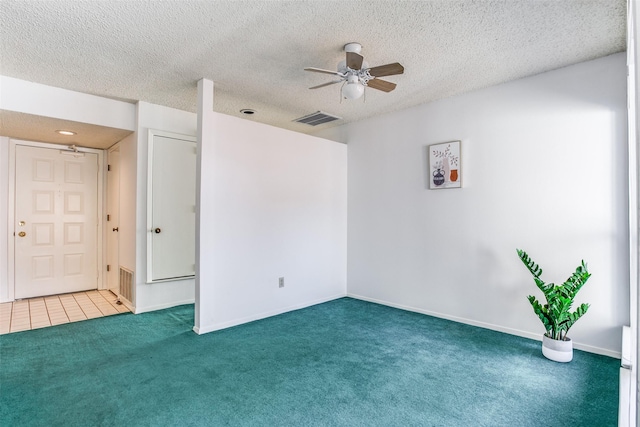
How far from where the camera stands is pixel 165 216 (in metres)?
4.23

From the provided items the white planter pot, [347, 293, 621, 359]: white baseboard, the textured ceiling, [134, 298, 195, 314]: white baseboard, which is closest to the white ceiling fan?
the textured ceiling

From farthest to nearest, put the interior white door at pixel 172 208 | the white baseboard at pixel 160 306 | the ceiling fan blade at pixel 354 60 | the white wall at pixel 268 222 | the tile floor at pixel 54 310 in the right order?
the interior white door at pixel 172 208, the white baseboard at pixel 160 306, the tile floor at pixel 54 310, the white wall at pixel 268 222, the ceiling fan blade at pixel 354 60

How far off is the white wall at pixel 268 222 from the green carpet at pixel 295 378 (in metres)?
0.47

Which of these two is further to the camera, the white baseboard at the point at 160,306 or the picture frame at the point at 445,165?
the white baseboard at the point at 160,306

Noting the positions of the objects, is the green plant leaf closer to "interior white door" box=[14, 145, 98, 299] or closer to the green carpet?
the green carpet

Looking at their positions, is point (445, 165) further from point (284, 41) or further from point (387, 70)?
point (284, 41)

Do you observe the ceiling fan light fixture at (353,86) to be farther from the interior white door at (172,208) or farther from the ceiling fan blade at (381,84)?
the interior white door at (172,208)

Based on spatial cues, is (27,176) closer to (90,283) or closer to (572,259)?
(90,283)

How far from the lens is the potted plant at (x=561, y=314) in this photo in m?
2.68

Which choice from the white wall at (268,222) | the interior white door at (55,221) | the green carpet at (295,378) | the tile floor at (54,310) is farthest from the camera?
the interior white door at (55,221)

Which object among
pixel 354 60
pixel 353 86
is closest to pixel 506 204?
pixel 353 86

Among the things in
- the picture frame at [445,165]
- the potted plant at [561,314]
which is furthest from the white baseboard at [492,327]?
the picture frame at [445,165]

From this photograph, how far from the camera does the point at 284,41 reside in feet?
8.74

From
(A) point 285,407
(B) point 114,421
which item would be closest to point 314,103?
(A) point 285,407
